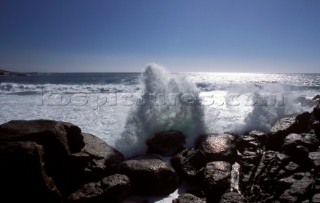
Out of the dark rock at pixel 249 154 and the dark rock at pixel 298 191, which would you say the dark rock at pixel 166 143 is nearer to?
the dark rock at pixel 249 154

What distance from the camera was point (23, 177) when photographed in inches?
164

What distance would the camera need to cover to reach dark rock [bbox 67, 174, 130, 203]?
14.5 ft

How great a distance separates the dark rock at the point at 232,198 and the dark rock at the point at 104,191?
1552 mm

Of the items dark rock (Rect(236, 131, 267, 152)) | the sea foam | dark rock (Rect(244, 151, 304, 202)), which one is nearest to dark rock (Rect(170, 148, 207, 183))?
dark rock (Rect(244, 151, 304, 202))

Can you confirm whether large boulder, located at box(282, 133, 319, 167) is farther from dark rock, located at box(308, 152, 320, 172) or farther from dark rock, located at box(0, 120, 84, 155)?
dark rock, located at box(0, 120, 84, 155)

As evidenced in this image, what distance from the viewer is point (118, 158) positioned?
20.0 ft

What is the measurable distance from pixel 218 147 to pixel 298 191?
7.92 ft

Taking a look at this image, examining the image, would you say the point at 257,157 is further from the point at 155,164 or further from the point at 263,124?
the point at 263,124

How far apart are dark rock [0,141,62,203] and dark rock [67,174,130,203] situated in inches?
12.8

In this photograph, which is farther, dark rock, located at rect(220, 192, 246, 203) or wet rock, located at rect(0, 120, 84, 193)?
wet rock, located at rect(0, 120, 84, 193)

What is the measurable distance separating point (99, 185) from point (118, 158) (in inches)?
55.0

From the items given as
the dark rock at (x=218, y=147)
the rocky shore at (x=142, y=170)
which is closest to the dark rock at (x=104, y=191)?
the rocky shore at (x=142, y=170)

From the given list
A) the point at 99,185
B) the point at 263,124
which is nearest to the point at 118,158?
the point at 99,185

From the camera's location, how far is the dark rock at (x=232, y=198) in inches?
171
